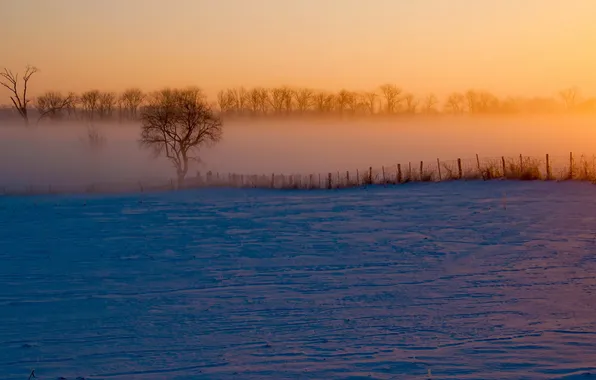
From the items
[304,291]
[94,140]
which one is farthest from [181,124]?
[304,291]

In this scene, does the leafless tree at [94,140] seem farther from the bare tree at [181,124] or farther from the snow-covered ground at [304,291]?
the snow-covered ground at [304,291]

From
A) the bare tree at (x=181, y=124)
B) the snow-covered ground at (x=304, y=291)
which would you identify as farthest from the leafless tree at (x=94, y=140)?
the snow-covered ground at (x=304, y=291)

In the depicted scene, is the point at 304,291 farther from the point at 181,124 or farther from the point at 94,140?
the point at 94,140

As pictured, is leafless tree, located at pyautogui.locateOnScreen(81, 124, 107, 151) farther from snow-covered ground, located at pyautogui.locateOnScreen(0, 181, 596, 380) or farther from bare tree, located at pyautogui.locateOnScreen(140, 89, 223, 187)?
snow-covered ground, located at pyautogui.locateOnScreen(0, 181, 596, 380)

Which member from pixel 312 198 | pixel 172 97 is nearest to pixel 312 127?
pixel 172 97

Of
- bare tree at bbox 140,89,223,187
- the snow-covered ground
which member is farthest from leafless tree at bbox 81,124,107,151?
the snow-covered ground

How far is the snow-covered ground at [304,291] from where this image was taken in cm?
995

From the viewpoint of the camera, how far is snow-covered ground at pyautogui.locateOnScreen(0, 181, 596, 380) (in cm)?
995

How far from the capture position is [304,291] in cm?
1443

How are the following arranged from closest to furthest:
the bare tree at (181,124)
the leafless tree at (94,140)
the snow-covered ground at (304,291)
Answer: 1. the snow-covered ground at (304,291)
2. the bare tree at (181,124)
3. the leafless tree at (94,140)

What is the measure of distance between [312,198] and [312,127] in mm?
107719

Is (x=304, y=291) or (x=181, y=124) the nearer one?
(x=304, y=291)

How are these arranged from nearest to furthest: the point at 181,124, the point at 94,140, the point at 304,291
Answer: the point at 304,291
the point at 181,124
the point at 94,140

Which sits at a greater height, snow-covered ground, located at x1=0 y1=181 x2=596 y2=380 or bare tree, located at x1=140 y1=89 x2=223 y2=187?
bare tree, located at x1=140 y1=89 x2=223 y2=187
